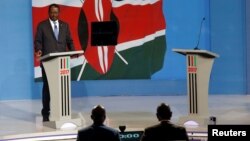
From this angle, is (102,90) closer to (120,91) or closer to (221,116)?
(120,91)

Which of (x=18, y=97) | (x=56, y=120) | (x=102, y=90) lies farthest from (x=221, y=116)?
(x=18, y=97)

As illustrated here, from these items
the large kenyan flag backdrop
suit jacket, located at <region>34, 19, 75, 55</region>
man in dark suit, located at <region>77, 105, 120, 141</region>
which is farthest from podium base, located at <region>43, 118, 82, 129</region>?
the large kenyan flag backdrop

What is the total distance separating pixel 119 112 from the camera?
8.87 meters

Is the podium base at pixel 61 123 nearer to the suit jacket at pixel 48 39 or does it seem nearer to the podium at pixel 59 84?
the podium at pixel 59 84

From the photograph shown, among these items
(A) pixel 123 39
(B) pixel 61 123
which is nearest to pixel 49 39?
(B) pixel 61 123

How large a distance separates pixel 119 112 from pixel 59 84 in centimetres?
192

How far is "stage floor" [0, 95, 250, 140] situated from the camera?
711 cm

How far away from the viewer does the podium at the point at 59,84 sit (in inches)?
281

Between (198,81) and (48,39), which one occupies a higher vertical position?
(48,39)

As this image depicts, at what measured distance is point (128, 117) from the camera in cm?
827

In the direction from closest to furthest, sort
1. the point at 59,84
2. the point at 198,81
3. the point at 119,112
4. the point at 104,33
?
the point at 59,84 < the point at 198,81 < the point at 104,33 < the point at 119,112

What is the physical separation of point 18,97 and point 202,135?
15.8 feet

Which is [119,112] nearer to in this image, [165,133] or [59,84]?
[59,84]

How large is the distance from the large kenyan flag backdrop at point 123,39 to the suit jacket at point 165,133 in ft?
20.9
